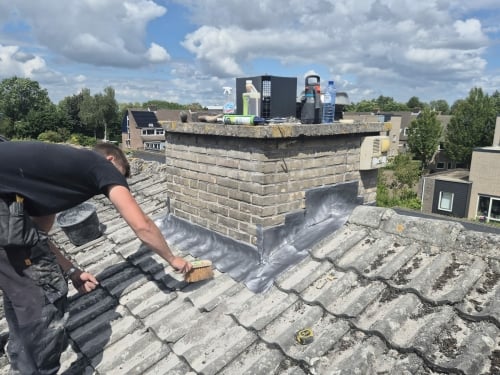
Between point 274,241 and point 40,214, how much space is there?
6.47 feet

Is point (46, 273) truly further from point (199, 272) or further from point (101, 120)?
point (101, 120)

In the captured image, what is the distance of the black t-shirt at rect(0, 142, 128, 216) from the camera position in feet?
8.05

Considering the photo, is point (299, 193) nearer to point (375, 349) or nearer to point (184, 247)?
point (184, 247)

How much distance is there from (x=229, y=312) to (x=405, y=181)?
34142 millimetres

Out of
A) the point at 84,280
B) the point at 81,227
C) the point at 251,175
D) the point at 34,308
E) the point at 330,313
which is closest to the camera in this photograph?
the point at 34,308

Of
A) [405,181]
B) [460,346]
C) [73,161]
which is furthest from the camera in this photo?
[405,181]

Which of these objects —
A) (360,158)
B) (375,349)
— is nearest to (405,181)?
→ (360,158)

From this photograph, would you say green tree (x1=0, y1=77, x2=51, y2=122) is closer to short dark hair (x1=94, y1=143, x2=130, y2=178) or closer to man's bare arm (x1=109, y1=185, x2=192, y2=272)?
short dark hair (x1=94, y1=143, x2=130, y2=178)

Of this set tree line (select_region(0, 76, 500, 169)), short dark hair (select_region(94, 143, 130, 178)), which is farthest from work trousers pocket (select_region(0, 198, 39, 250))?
tree line (select_region(0, 76, 500, 169))

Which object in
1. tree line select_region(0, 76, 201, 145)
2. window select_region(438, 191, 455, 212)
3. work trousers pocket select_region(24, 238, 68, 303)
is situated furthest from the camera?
tree line select_region(0, 76, 201, 145)

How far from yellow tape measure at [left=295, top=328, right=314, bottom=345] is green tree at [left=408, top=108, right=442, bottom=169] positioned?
144 feet

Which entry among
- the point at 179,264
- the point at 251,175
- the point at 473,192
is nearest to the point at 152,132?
the point at 473,192

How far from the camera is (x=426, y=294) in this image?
2.70 meters

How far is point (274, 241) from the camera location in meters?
3.66
